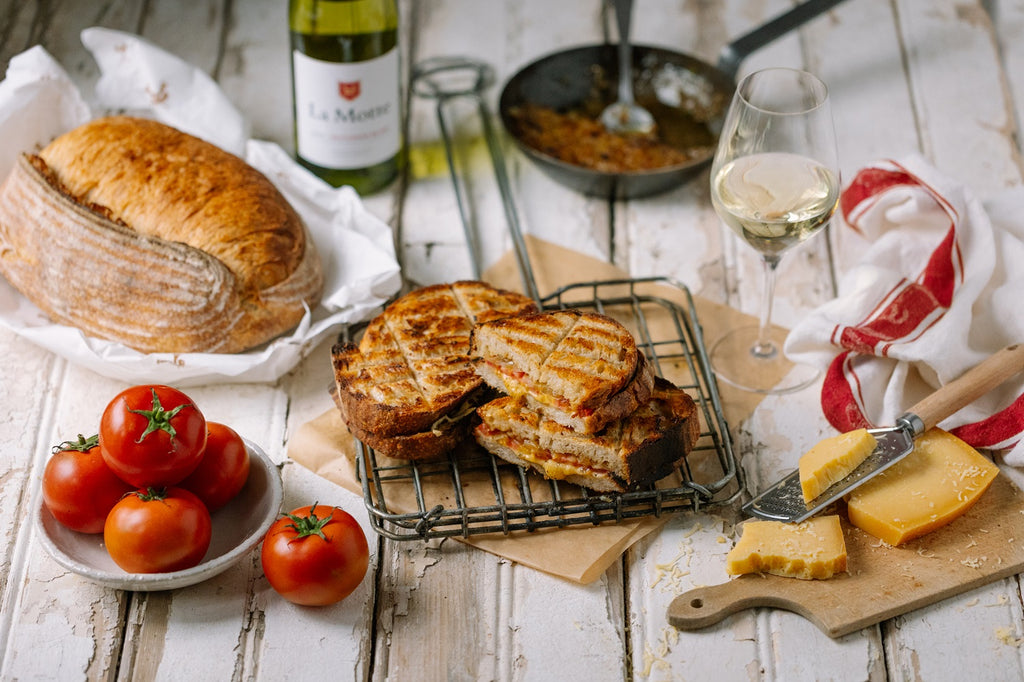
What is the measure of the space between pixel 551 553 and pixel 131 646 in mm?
945

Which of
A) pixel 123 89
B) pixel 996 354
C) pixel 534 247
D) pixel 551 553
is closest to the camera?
pixel 551 553

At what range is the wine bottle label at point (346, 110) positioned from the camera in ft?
11.7

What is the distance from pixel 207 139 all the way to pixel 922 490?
2636mm

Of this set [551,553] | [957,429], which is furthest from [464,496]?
[957,429]

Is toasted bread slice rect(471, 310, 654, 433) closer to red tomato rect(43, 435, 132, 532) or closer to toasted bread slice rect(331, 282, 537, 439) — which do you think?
toasted bread slice rect(331, 282, 537, 439)

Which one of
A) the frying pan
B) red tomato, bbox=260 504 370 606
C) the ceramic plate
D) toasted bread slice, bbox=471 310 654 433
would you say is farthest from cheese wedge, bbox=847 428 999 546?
the frying pan

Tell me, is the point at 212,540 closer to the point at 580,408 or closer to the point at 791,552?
the point at 580,408

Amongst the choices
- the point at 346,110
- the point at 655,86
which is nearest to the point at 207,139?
the point at 346,110

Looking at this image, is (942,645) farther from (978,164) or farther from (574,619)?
(978,164)

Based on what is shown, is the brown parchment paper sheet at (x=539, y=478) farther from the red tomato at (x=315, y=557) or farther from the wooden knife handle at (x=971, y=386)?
the wooden knife handle at (x=971, y=386)

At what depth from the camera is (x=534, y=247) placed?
3.70 m

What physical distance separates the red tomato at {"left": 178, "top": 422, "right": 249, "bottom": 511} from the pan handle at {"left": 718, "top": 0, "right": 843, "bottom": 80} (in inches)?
96.1

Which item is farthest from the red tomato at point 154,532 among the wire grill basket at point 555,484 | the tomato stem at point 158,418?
the wire grill basket at point 555,484

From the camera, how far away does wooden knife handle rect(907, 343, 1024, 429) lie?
275 cm
